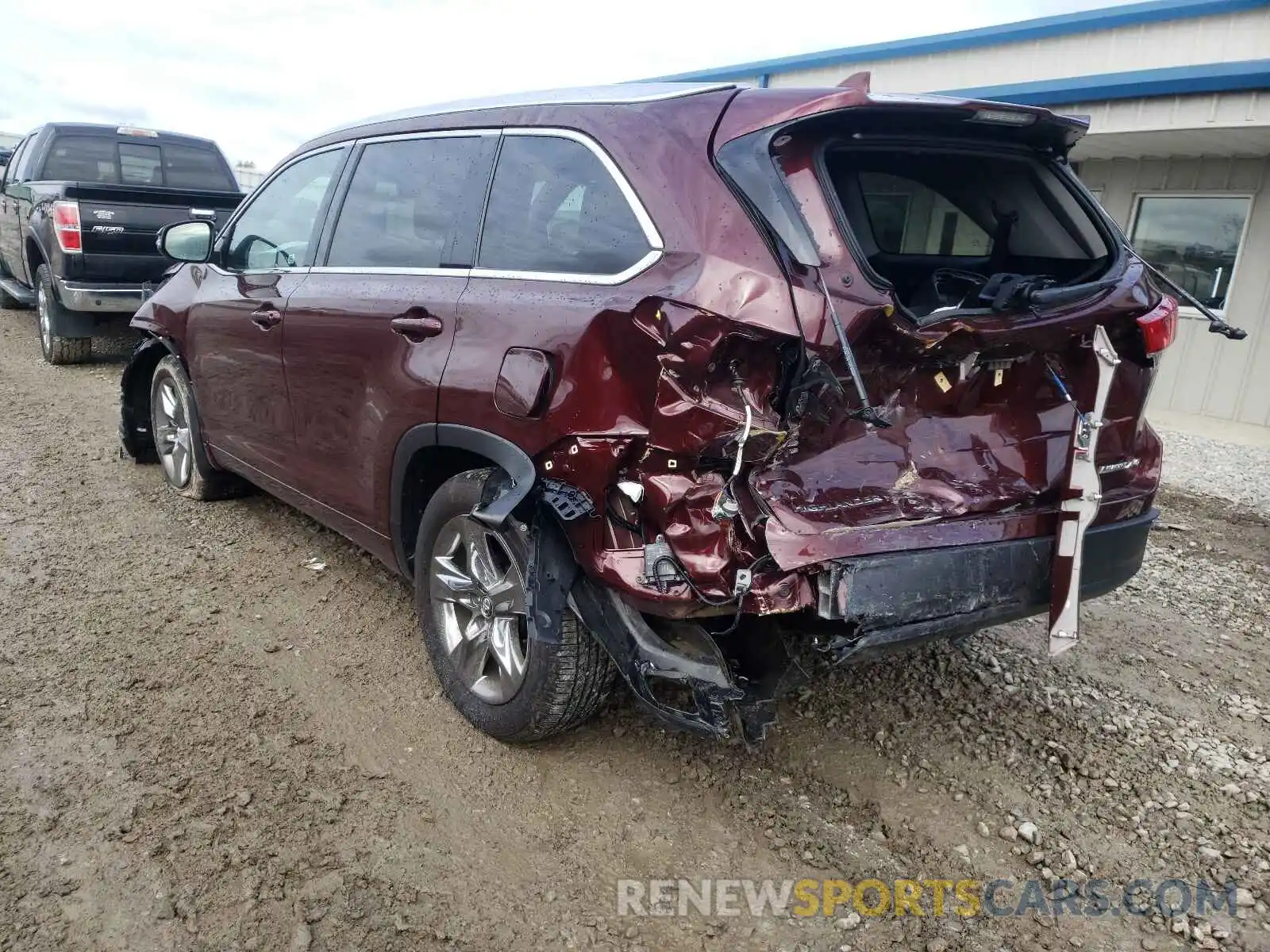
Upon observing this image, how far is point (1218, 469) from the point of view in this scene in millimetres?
6871

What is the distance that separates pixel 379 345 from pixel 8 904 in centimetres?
189

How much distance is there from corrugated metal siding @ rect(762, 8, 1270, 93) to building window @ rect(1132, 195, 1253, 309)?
141cm

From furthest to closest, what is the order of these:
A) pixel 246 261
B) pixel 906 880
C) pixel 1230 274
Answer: pixel 1230 274 → pixel 246 261 → pixel 906 880

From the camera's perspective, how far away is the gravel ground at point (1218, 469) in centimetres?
620

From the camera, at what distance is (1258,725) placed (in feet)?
10.8

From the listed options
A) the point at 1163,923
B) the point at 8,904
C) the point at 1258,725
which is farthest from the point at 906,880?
the point at 8,904

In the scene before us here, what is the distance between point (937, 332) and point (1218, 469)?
5.75 metres

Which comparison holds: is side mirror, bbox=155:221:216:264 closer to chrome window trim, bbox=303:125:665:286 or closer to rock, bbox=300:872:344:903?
chrome window trim, bbox=303:125:665:286

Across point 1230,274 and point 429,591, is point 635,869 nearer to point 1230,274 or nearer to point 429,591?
point 429,591

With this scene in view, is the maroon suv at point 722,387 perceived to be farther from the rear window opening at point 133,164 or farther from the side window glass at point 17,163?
the side window glass at point 17,163

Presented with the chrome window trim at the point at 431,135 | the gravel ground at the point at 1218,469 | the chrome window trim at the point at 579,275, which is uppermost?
the chrome window trim at the point at 431,135

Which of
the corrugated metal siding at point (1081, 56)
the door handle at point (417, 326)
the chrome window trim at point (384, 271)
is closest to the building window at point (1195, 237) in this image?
the corrugated metal siding at point (1081, 56)

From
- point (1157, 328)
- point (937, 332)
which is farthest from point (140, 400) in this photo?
point (1157, 328)

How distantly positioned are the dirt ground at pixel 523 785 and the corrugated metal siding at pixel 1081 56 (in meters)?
5.71
